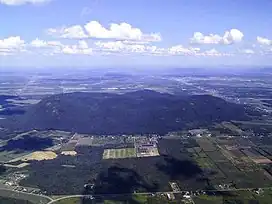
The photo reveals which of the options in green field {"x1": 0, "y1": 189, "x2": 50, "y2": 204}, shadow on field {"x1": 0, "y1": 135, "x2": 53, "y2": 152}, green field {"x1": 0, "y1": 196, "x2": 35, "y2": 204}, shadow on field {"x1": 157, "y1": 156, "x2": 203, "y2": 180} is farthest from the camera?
shadow on field {"x1": 0, "y1": 135, "x2": 53, "y2": 152}

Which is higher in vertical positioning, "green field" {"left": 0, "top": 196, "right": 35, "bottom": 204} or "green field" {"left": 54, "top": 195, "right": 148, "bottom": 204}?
"green field" {"left": 54, "top": 195, "right": 148, "bottom": 204}

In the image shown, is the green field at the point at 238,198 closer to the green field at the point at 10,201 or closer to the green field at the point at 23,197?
the green field at the point at 23,197

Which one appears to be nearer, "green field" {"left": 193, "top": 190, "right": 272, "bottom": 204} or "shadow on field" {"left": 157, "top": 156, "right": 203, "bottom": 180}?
"green field" {"left": 193, "top": 190, "right": 272, "bottom": 204}

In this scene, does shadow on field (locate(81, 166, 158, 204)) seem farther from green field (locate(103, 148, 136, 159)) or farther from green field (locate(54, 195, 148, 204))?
green field (locate(103, 148, 136, 159))

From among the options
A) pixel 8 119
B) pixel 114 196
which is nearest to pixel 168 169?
pixel 114 196

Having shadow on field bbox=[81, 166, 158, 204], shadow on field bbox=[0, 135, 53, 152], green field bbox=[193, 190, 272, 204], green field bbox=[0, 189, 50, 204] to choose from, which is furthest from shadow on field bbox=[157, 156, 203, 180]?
shadow on field bbox=[0, 135, 53, 152]

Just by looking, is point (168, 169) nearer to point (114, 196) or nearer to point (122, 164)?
point (122, 164)

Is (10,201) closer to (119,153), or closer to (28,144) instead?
(119,153)

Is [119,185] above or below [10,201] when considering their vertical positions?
above

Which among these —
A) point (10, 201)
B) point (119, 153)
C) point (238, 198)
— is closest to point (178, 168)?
point (119, 153)
